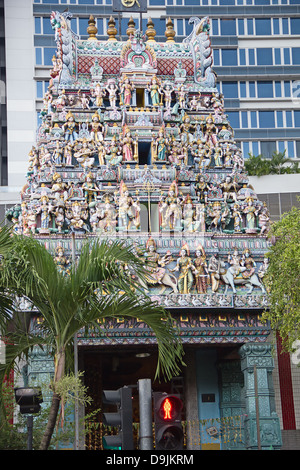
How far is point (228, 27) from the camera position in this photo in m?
70.8

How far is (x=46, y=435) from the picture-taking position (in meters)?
18.8

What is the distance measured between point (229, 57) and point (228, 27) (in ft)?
8.09

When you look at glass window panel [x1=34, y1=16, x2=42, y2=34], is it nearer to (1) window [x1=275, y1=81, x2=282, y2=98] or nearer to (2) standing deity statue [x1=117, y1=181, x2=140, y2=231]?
(1) window [x1=275, y1=81, x2=282, y2=98]

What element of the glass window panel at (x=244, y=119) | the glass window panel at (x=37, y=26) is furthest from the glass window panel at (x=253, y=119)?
the glass window panel at (x=37, y=26)

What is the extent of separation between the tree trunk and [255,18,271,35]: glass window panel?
181ft

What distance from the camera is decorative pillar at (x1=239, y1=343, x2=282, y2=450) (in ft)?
111

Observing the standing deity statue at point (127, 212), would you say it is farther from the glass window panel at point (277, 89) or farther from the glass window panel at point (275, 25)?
the glass window panel at point (275, 25)

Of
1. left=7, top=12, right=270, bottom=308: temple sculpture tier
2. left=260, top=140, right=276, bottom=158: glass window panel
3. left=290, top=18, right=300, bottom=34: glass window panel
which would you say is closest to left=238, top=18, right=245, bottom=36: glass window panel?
left=290, top=18, right=300, bottom=34: glass window panel
